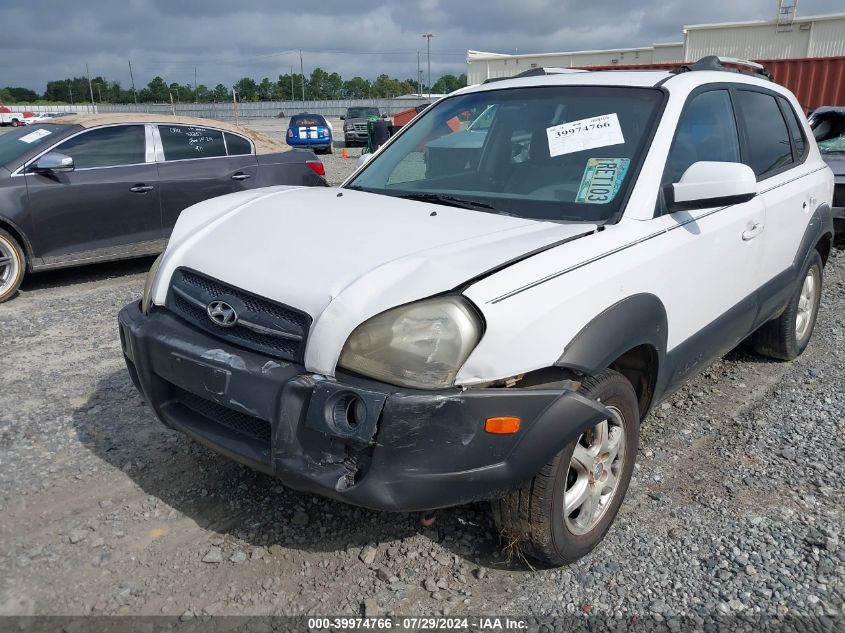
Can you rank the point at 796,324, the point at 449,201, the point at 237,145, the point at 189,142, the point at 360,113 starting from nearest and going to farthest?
the point at 449,201 < the point at 796,324 < the point at 189,142 < the point at 237,145 < the point at 360,113

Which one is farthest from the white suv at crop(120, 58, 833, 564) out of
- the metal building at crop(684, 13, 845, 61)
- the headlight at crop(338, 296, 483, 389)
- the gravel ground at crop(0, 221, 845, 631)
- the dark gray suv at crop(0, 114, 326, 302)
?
the metal building at crop(684, 13, 845, 61)

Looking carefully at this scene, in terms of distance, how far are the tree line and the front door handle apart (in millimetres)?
96439

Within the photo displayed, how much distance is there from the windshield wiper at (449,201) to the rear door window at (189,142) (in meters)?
4.77

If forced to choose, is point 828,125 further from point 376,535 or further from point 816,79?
point 816,79

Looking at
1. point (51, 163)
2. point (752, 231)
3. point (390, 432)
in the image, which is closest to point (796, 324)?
point (752, 231)

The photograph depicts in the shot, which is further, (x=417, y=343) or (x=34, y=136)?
(x=34, y=136)

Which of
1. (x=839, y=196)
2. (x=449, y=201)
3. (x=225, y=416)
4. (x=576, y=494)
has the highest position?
(x=449, y=201)

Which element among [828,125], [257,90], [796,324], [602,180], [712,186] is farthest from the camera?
[257,90]

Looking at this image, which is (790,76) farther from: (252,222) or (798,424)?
(252,222)

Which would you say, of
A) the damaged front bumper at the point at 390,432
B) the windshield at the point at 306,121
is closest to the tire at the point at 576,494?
the damaged front bumper at the point at 390,432

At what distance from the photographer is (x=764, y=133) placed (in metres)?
4.08

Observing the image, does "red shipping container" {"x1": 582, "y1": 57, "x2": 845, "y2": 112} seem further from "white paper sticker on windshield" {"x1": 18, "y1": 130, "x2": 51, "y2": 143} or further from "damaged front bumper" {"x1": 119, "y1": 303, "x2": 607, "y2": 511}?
"damaged front bumper" {"x1": 119, "y1": 303, "x2": 607, "y2": 511}

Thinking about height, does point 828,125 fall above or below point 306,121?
below

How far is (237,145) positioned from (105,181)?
1.61 meters
